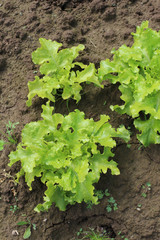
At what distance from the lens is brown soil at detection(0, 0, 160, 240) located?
323 cm

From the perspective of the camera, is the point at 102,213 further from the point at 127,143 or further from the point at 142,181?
the point at 127,143

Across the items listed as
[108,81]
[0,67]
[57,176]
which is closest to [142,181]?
[57,176]

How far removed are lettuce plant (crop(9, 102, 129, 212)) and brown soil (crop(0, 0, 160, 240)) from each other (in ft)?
0.89

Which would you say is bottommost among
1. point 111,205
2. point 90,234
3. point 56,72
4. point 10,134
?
point 90,234

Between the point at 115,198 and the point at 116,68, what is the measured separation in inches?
56.7

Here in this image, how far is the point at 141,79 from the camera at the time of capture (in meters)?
3.21

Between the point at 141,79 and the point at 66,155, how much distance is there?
114 cm

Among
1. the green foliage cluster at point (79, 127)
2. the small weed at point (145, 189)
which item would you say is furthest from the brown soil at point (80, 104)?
the green foliage cluster at point (79, 127)

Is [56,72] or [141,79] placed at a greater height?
[56,72]

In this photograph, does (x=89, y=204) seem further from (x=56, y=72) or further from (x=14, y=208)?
(x=56, y=72)

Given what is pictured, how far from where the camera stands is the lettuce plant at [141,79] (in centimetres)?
313

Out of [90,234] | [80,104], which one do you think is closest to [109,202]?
[90,234]

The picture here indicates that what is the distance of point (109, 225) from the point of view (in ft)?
10.6

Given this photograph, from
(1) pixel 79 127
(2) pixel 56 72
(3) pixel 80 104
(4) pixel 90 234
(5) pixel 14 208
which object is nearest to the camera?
(1) pixel 79 127
